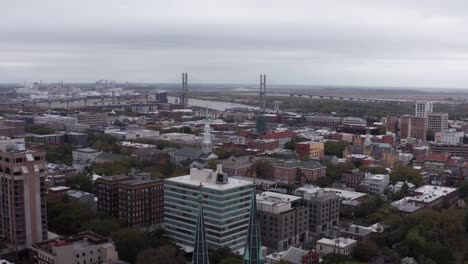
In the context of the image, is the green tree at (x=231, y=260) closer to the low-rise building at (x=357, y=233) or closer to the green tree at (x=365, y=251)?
the green tree at (x=365, y=251)

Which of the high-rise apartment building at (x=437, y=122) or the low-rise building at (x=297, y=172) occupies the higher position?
the high-rise apartment building at (x=437, y=122)

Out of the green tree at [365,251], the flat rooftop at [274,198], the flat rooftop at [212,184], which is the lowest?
the green tree at [365,251]

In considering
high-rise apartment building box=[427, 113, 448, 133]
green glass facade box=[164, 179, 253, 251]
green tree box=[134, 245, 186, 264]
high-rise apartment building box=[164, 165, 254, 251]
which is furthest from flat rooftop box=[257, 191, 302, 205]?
high-rise apartment building box=[427, 113, 448, 133]

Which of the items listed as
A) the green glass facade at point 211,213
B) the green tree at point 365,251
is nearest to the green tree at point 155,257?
the green glass facade at point 211,213

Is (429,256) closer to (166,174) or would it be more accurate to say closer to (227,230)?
(227,230)

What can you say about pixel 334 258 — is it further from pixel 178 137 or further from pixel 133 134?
pixel 133 134

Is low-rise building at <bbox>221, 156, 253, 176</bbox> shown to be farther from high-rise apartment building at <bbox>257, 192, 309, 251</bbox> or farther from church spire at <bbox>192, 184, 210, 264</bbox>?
church spire at <bbox>192, 184, 210, 264</bbox>

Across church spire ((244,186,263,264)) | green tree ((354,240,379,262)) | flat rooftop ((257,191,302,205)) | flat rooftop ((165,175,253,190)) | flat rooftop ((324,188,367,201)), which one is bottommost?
green tree ((354,240,379,262))

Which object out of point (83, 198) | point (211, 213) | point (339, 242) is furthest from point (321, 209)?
point (83, 198)
